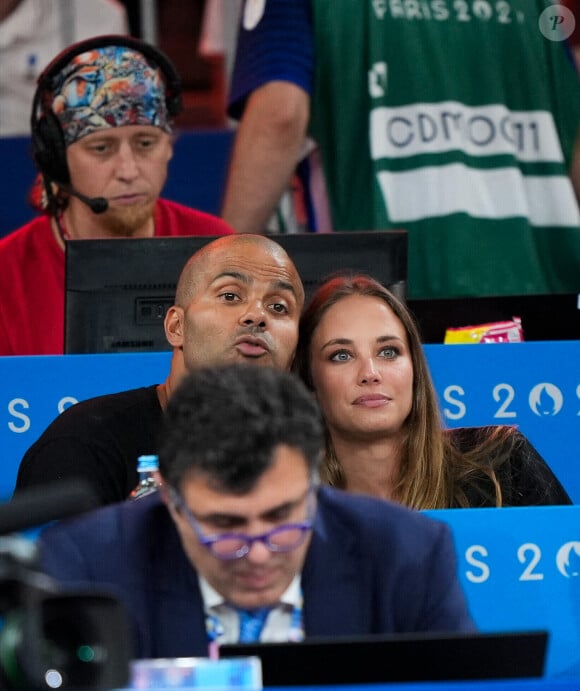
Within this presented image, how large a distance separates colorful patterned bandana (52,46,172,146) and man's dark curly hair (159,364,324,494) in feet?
6.80

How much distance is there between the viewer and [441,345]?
3133mm

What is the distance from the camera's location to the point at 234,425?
180cm

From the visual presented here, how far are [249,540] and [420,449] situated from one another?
108cm

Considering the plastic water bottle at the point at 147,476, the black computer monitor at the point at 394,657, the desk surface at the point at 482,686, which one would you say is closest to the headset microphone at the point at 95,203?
the plastic water bottle at the point at 147,476

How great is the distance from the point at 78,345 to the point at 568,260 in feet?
5.12

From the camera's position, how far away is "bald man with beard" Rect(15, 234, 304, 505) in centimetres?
268

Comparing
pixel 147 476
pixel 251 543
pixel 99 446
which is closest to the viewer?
pixel 251 543

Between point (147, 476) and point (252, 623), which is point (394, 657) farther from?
point (147, 476)

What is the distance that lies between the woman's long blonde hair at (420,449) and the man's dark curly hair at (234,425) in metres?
0.96

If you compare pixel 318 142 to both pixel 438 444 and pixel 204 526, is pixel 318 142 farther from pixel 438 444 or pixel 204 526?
pixel 204 526

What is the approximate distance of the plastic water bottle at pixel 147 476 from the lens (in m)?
2.49

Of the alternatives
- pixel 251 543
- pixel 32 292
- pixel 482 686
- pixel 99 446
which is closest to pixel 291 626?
pixel 251 543

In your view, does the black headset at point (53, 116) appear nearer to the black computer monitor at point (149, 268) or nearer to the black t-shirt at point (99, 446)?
the black computer monitor at point (149, 268)

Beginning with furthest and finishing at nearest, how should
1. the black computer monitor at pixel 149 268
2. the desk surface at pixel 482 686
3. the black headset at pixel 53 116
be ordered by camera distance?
the black headset at pixel 53 116 < the black computer monitor at pixel 149 268 < the desk surface at pixel 482 686
